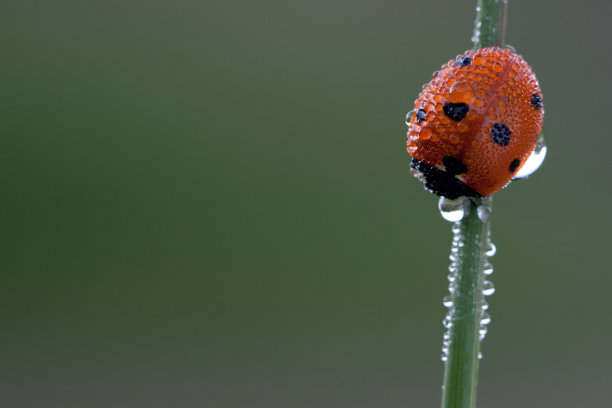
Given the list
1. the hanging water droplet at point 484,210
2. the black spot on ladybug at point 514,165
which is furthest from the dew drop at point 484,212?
the black spot on ladybug at point 514,165

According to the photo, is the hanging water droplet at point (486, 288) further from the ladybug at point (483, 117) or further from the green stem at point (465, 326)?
the ladybug at point (483, 117)

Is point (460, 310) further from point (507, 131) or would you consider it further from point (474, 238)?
point (507, 131)

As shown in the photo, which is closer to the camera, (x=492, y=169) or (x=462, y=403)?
(x=462, y=403)

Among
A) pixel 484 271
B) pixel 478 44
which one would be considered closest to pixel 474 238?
pixel 484 271

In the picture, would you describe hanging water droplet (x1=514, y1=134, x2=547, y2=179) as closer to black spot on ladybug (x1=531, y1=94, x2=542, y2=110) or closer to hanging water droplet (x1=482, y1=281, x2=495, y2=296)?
black spot on ladybug (x1=531, y1=94, x2=542, y2=110)

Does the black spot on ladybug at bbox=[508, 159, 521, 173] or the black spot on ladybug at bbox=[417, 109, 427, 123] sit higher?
the black spot on ladybug at bbox=[417, 109, 427, 123]

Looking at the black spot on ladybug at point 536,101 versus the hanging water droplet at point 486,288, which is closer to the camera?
the hanging water droplet at point 486,288

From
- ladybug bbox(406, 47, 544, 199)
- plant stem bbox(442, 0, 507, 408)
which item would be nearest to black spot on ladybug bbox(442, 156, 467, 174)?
ladybug bbox(406, 47, 544, 199)
